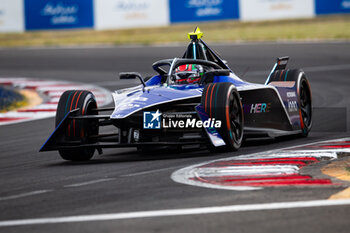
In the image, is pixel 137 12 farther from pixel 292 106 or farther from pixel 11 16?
pixel 292 106

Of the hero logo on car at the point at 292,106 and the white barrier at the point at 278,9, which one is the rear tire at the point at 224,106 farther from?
the white barrier at the point at 278,9

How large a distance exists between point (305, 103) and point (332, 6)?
51.7 feet

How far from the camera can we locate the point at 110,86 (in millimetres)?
19062

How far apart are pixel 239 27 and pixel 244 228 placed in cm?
2605

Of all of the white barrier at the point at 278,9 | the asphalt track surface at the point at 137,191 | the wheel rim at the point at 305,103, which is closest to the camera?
the asphalt track surface at the point at 137,191

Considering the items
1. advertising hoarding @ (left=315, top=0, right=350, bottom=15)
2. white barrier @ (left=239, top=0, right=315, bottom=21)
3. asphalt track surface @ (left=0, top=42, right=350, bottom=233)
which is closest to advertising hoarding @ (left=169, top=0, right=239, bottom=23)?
white barrier @ (left=239, top=0, right=315, bottom=21)

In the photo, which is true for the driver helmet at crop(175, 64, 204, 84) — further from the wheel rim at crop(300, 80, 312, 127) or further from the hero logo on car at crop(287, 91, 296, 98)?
the wheel rim at crop(300, 80, 312, 127)

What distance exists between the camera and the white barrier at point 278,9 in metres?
26.7

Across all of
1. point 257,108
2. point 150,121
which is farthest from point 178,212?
point 257,108

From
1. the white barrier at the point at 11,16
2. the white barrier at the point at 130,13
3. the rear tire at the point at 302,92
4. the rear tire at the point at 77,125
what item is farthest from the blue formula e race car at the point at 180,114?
the white barrier at the point at 11,16

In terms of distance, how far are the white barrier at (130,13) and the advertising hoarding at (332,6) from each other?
5565mm

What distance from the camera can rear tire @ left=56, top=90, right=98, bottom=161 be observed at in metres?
9.23

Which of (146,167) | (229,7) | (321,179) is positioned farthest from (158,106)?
(229,7)

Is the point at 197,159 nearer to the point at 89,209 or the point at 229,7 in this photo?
the point at 89,209
